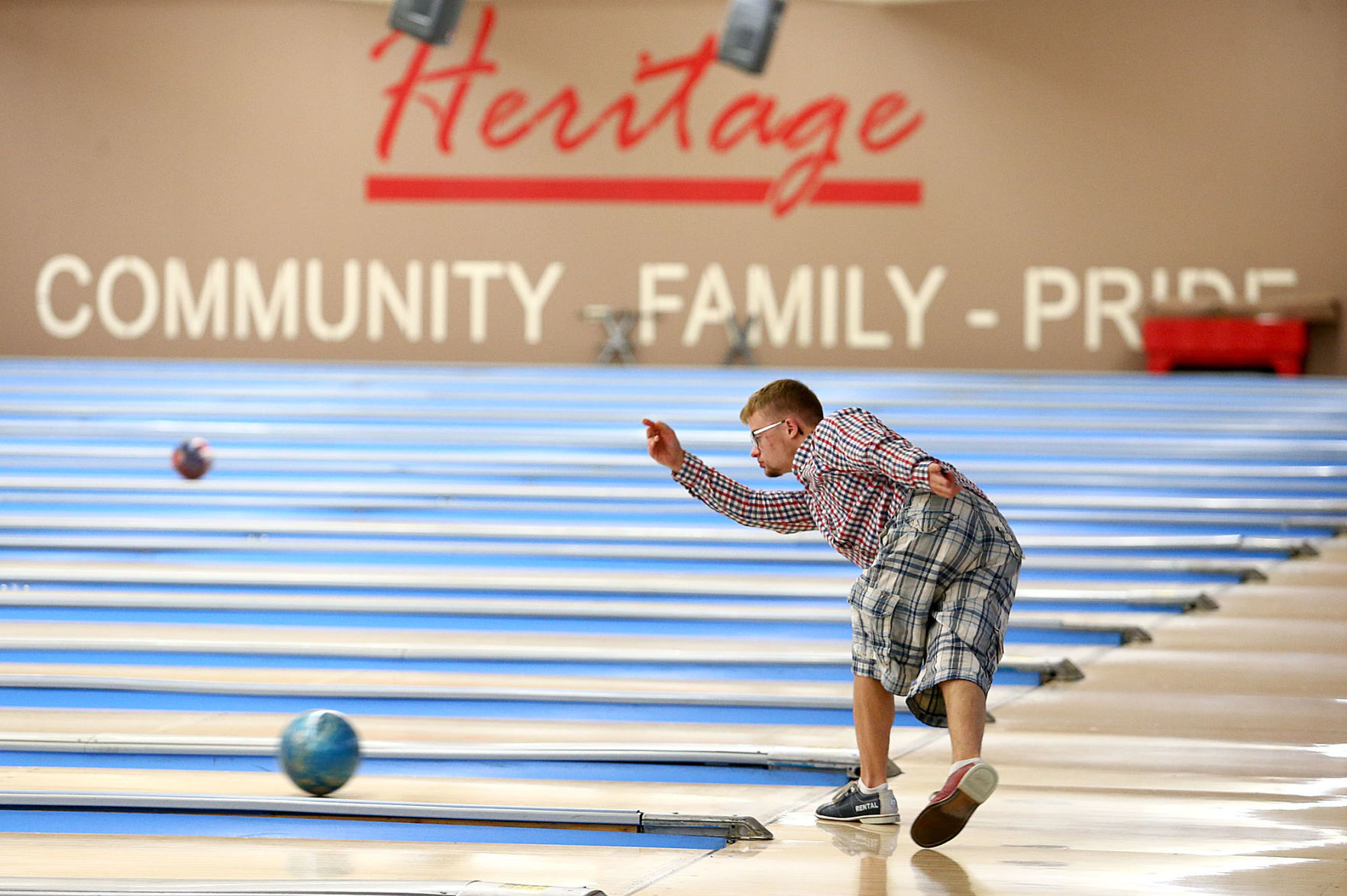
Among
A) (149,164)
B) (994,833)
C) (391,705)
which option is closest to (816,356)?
(149,164)

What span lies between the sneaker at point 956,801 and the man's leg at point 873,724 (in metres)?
0.21

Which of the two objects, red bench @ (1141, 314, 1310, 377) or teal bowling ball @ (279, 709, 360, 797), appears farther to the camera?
red bench @ (1141, 314, 1310, 377)

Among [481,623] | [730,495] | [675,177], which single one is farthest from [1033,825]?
[675,177]

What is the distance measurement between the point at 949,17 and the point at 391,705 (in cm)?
944

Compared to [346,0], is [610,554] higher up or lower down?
lower down

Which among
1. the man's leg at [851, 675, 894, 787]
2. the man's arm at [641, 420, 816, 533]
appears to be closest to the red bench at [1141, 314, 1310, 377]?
the man's arm at [641, 420, 816, 533]

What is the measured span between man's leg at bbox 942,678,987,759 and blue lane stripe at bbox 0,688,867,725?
0.94 meters

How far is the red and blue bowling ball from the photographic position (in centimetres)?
600

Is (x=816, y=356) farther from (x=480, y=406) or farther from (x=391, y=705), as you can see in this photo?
(x=391, y=705)

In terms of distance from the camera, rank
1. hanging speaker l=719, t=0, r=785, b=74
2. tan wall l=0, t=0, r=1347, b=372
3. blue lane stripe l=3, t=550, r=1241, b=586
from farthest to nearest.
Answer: tan wall l=0, t=0, r=1347, b=372, hanging speaker l=719, t=0, r=785, b=74, blue lane stripe l=3, t=550, r=1241, b=586

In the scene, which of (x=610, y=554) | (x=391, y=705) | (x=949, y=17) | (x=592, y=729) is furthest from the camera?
(x=949, y=17)

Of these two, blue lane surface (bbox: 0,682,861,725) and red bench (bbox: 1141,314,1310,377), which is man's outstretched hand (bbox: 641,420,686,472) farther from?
red bench (bbox: 1141,314,1310,377)

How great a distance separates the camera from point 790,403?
2508 mm

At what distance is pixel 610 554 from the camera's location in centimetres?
497
